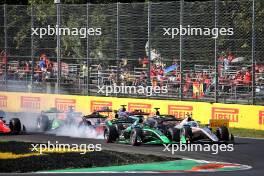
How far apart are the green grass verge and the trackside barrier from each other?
29 centimetres

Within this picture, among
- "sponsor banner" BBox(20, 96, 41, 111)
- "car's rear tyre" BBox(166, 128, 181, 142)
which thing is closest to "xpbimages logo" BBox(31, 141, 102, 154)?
"car's rear tyre" BBox(166, 128, 181, 142)

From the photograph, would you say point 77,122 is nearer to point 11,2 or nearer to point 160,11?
point 160,11

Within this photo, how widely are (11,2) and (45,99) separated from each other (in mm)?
16459

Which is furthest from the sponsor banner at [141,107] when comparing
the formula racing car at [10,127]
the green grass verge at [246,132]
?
the formula racing car at [10,127]

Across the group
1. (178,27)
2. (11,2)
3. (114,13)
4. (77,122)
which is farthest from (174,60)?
(11,2)

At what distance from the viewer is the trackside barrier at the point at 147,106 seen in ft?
89.2

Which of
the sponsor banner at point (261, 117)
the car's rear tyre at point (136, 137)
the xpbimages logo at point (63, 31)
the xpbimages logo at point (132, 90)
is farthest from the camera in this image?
the xpbimages logo at point (63, 31)

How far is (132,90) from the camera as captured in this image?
31.5m

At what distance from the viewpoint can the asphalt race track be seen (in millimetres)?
17938

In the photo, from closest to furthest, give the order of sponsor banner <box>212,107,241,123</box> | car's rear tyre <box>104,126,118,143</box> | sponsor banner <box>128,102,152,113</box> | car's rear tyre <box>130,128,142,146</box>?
car's rear tyre <box>130,128,142,146</box> < car's rear tyre <box>104,126,118,143</box> < sponsor banner <box>212,107,241,123</box> < sponsor banner <box>128,102,152,113</box>

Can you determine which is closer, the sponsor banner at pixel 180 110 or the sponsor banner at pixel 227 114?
the sponsor banner at pixel 227 114

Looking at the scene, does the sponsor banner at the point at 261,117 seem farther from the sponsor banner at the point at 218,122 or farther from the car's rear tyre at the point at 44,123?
the car's rear tyre at the point at 44,123

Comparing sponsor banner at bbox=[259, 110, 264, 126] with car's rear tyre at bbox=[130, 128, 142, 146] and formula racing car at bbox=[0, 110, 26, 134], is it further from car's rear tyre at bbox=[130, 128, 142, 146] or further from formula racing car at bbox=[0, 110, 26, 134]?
formula racing car at bbox=[0, 110, 26, 134]

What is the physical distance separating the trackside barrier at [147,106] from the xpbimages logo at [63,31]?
262 centimetres
